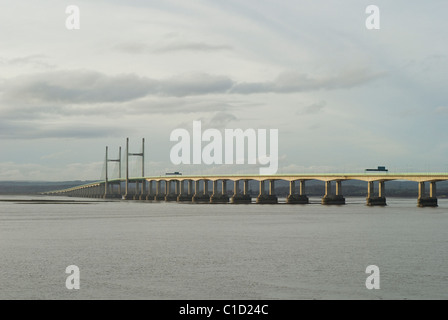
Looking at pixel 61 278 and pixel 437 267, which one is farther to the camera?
pixel 437 267

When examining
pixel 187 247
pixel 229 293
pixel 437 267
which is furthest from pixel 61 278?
pixel 437 267

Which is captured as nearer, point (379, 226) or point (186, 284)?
point (186, 284)

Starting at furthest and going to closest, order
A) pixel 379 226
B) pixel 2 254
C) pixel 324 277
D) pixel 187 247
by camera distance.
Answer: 1. pixel 379 226
2. pixel 187 247
3. pixel 2 254
4. pixel 324 277

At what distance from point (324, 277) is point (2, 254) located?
27070mm

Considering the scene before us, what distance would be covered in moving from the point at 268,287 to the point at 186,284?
482 centimetres

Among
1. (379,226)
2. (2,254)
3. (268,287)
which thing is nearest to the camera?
(268,287)
